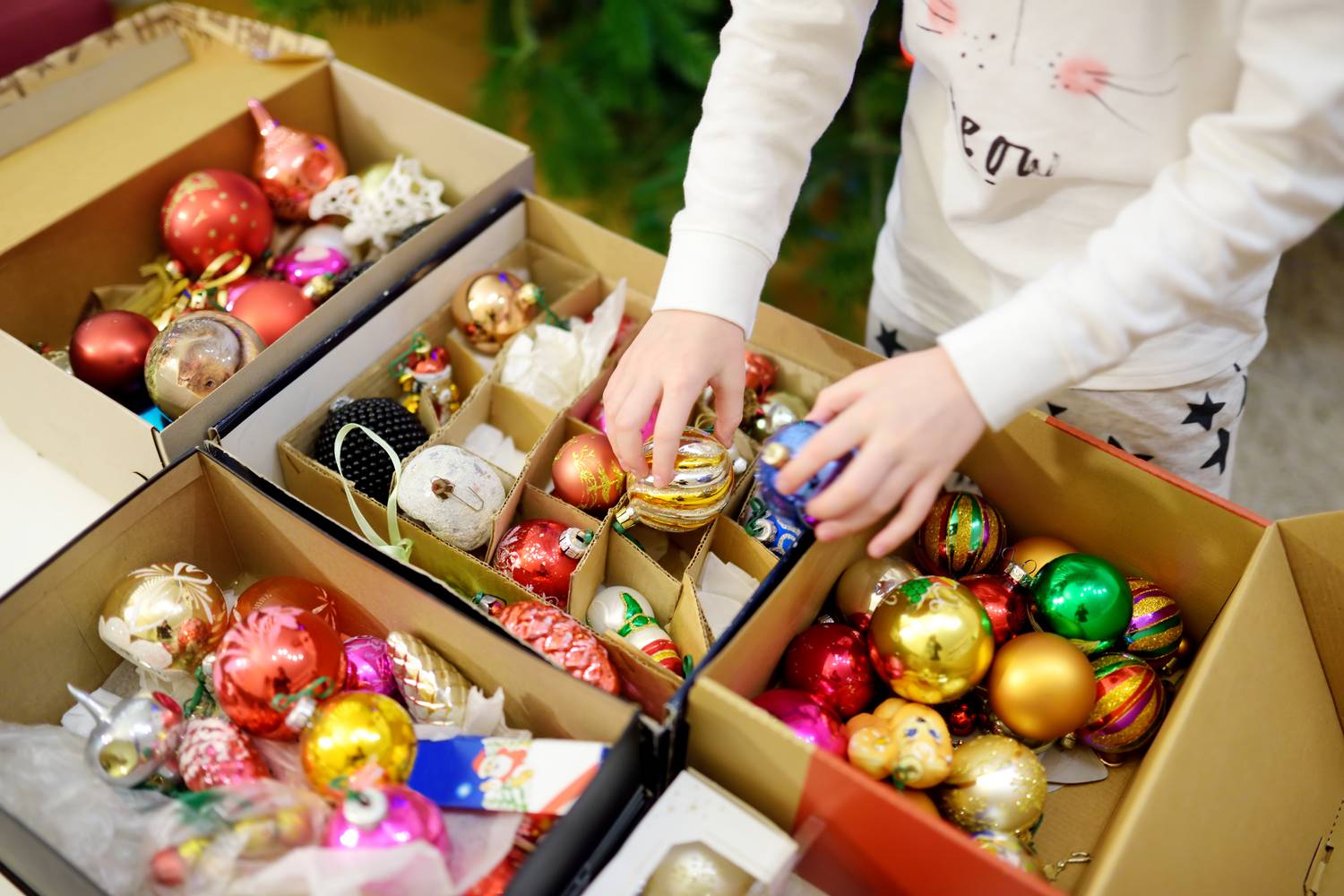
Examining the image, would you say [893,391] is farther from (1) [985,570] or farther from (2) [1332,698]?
(2) [1332,698]

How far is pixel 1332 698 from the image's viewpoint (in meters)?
0.86

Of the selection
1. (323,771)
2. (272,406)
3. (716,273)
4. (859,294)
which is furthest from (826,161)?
(323,771)

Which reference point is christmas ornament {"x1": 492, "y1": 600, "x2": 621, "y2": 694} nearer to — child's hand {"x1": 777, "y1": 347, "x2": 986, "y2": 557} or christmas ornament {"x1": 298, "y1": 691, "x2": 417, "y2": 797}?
christmas ornament {"x1": 298, "y1": 691, "x2": 417, "y2": 797}

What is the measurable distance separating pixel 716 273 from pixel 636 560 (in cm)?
27

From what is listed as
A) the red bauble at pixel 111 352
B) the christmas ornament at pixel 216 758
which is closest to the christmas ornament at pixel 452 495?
the christmas ornament at pixel 216 758

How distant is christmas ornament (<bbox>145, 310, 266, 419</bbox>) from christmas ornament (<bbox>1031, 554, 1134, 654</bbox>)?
775mm

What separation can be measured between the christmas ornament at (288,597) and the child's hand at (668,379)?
0.94 ft

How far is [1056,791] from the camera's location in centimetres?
83

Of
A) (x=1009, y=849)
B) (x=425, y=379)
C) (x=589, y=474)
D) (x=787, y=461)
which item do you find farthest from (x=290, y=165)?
(x=1009, y=849)

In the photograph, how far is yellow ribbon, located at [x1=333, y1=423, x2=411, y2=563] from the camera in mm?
867

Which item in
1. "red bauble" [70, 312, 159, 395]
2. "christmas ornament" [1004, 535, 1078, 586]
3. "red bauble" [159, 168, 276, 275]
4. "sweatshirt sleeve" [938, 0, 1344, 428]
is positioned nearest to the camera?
"sweatshirt sleeve" [938, 0, 1344, 428]

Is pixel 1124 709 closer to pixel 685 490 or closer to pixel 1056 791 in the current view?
pixel 1056 791

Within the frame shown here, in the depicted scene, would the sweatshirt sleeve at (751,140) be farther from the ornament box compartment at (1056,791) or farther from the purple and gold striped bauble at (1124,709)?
the purple and gold striped bauble at (1124,709)

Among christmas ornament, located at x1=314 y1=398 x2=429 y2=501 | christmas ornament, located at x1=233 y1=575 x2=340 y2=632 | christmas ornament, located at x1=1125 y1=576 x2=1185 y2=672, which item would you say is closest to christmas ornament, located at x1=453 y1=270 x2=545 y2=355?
christmas ornament, located at x1=314 y1=398 x2=429 y2=501
